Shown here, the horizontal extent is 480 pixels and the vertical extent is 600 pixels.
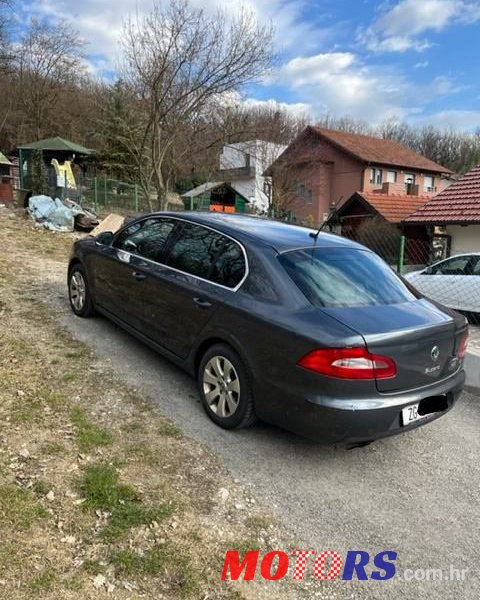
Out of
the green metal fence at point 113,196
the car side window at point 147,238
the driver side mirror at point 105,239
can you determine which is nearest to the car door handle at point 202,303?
the car side window at point 147,238

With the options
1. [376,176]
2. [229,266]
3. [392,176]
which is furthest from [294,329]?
[392,176]

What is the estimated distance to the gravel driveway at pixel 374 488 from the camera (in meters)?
2.49

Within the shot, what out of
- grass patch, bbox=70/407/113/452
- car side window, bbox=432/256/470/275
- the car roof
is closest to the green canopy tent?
car side window, bbox=432/256/470/275

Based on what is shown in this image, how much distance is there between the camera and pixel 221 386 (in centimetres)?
358

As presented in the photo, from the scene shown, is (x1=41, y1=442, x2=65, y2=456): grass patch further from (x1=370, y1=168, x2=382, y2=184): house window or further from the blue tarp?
(x1=370, y1=168, x2=382, y2=184): house window

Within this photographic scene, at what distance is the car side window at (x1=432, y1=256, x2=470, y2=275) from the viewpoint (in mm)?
9268

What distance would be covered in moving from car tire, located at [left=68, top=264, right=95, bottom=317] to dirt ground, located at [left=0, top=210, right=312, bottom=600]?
1.37 metres

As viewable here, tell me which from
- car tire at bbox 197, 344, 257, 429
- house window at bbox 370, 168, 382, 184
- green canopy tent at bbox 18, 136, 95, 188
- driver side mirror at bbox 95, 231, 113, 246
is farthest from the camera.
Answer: house window at bbox 370, 168, 382, 184

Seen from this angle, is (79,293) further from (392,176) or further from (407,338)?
(392,176)

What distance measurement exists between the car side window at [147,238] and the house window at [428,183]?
3742cm

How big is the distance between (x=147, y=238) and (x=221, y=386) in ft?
6.21

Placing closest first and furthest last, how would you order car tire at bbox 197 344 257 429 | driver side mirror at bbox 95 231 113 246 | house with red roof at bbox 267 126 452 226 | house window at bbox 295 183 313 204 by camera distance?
car tire at bbox 197 344 257 429, driver side mirror at bbox 95 231 113 246, house window at bbox 295 183 313 204, house with red roof at bbox 267 126 452 226

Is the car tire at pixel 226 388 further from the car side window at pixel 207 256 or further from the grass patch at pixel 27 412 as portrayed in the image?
the grass patch at pixel 27 412

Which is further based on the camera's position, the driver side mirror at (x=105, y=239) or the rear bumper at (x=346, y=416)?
the driver side mirror at (x=105, y=239)
